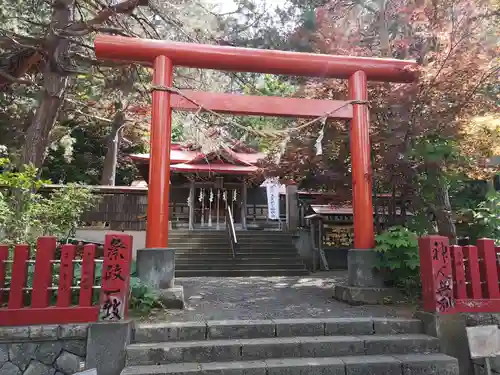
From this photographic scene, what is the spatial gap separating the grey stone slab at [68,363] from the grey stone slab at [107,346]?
14 cm

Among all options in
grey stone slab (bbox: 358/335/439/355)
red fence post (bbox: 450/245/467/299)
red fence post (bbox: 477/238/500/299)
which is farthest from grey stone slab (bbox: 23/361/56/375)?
red fence post (bbox: 477/238/500/299)

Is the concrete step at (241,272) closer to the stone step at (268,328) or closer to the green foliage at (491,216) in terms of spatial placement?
the green foliage at (491,216)

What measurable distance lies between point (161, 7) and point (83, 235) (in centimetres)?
756

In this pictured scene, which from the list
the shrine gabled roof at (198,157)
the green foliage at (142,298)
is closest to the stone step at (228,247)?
the shrine gabled roof at (198,157)

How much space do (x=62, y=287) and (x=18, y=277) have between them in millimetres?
484

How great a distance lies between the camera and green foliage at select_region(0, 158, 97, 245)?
226 inches

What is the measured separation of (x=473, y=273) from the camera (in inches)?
190

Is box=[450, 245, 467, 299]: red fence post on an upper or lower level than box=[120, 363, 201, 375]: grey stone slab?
upper

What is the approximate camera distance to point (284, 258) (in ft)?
40.2

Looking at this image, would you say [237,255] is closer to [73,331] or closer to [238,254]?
[238,254]

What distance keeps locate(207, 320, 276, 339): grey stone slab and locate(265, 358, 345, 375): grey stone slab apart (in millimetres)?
466

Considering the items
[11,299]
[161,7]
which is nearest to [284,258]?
[161,7]

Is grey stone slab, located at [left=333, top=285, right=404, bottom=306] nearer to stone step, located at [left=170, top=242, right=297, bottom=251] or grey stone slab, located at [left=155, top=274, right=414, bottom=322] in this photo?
grey stone slab, located at [left=155, top=274, right=414, bottom=322]

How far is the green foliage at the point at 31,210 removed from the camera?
5.73 metres
